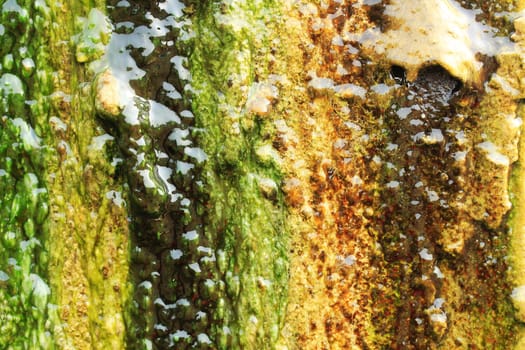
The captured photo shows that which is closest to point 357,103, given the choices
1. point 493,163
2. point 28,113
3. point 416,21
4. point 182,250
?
point 416,21

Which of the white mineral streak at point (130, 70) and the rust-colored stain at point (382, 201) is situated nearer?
the white mineral streak at point (130, 70)

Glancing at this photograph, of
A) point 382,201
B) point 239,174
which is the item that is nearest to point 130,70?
point 239,174

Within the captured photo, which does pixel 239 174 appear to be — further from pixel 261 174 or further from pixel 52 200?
pixel 52 200

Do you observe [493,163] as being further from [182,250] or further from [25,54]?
[25,54]

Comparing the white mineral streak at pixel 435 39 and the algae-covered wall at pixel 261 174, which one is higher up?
the white mineral streak at pixel 435 39

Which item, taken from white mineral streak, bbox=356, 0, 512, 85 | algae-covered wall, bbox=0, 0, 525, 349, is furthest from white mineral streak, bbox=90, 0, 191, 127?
white mineral streak, bbox=356, 0, 512, 85

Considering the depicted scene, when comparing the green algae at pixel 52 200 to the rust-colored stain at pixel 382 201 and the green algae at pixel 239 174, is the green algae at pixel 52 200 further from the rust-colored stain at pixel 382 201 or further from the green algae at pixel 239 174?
the rust-colored stain at pixel 382 201

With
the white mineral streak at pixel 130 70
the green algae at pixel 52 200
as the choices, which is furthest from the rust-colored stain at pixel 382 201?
the green algae at pixel 52 200
